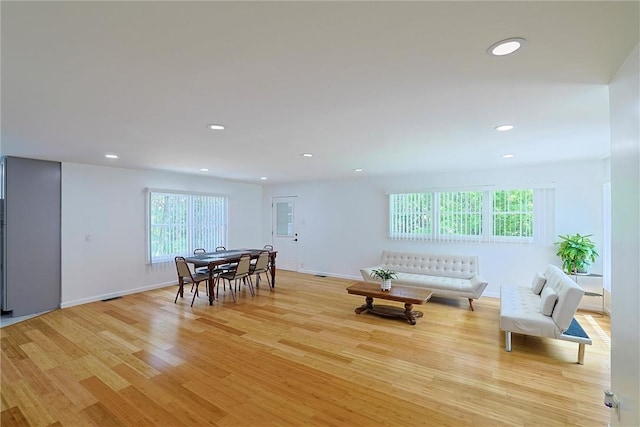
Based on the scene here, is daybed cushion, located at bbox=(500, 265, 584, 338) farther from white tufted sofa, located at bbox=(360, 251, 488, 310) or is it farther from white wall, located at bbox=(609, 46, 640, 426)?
white wall, located at bbox=(609, 46, 640, 426)

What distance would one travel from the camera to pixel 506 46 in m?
1.50

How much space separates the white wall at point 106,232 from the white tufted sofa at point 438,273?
4.45 meters

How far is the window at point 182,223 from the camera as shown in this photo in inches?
236

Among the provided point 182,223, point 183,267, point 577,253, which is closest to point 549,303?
point 577,253

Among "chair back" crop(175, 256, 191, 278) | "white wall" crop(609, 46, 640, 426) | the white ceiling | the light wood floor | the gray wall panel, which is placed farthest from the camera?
"chair back" crop(175, 256, 191, 278)

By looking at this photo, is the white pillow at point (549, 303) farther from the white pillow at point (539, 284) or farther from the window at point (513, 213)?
the window at point (513, 213)

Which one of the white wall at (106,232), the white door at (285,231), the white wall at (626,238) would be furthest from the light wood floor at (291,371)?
the white door at (285,231)

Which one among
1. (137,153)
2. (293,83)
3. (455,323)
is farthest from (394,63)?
(137,153)

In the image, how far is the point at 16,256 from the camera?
14.3 ft

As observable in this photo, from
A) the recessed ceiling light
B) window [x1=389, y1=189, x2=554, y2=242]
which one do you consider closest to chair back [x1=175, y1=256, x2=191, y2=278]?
window [x1=389, y1=189, x2=554, y2=242]

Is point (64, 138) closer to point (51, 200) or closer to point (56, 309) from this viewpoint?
point (51, 200)

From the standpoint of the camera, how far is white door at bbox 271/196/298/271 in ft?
26.2

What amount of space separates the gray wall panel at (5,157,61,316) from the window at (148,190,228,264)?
1458 millimetres

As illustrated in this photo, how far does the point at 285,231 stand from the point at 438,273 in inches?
168
